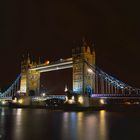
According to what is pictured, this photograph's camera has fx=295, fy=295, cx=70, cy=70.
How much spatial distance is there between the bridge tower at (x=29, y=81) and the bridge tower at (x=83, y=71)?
16.4 meters

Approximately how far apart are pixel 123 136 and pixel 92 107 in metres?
31.7

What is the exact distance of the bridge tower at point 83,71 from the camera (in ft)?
177

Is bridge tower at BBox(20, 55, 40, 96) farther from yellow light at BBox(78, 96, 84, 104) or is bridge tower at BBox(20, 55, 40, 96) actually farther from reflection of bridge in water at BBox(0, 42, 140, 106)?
yellow light at BBox(78, 96, 84, 104)

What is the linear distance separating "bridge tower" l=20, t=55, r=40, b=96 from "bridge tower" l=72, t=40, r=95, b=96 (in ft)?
53.9

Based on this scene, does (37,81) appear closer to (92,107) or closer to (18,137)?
(92,107)

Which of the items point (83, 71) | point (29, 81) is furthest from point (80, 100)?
point (29, 81)

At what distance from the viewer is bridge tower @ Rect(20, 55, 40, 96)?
2753 inches

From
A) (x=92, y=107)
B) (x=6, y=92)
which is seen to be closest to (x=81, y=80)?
(x=92, y=107)

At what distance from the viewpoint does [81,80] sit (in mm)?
54375

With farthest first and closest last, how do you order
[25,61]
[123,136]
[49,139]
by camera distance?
[25,61]
[123,136]
[49,139]

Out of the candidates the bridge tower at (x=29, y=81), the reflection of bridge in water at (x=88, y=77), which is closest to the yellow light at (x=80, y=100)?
the reflection of bridge in water at (x=88, y=77)

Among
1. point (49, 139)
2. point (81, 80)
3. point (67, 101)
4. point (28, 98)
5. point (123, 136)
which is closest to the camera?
point (49, 139)

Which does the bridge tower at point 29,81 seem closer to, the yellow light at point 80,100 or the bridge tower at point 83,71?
the bridge tower at point 83,71

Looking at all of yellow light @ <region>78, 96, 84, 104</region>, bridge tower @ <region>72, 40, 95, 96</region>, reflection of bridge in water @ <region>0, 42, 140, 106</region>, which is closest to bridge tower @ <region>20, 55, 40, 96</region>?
reflection of bridge in water @ <region>0, 42, 140, 106</region>
